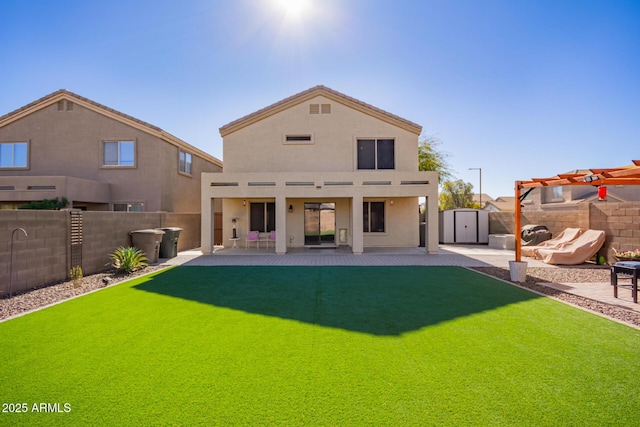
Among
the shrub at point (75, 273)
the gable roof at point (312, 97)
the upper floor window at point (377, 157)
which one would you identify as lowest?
the shrub at point (75, 273)

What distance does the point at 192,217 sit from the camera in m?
17.1

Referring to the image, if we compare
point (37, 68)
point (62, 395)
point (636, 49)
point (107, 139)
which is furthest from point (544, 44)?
point (107, 139)

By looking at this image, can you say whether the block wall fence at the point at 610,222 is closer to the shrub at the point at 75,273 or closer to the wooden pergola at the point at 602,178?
the wooden pergola at the point at 602,178

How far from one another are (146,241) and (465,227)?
55.7 ft

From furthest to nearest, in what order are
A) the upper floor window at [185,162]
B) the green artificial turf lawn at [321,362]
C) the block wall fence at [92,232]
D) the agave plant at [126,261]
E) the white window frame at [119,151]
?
the upper floor window at [185,162] < the white window frame at [119,151] < the agave plant at [126,261] < the block wall fence at [92,232] < the green artificial turf lawn at [321,362]

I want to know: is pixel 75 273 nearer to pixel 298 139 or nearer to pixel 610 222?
pixel 298 139

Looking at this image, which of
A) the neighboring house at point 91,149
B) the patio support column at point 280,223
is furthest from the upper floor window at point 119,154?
the patio support column at point 280,223

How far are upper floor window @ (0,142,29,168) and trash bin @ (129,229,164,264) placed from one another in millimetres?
11077

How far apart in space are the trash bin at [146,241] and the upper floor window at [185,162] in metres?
8.08

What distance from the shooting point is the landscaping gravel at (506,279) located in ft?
19.7

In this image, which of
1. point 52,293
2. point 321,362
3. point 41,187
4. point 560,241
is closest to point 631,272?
point 560,241

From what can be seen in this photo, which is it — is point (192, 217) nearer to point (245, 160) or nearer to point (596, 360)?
point (245, 160)

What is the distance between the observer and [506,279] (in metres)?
8.90

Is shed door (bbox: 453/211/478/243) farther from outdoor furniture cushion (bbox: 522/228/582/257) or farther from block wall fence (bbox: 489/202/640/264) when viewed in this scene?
outdoor furniture cushion (bbox: 522/228/582/257)
